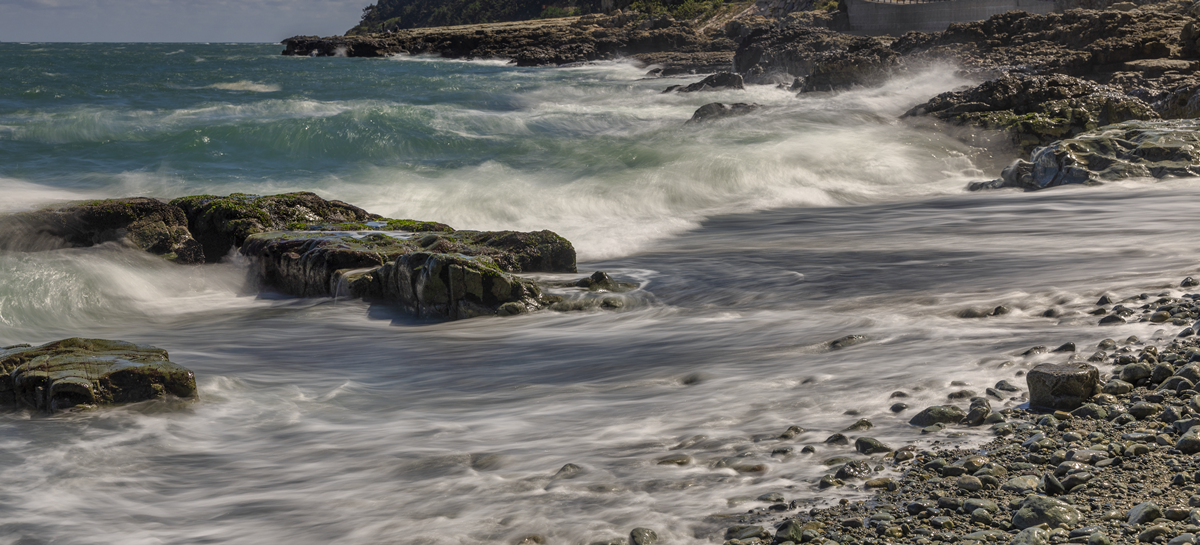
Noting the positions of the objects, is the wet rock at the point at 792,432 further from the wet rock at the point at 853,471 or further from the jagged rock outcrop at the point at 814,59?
the jagged rock outcrop at the point at 814,59

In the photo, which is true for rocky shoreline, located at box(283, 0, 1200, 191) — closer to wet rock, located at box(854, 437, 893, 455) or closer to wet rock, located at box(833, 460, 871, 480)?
wet rock, located at box(854, 437, 893, 455)

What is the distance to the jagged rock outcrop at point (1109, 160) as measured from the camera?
10.0 m

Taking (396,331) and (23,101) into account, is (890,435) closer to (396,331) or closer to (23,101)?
(396,331)

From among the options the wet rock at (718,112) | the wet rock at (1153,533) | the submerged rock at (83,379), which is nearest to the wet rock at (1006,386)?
the wet rock at (1153,533)

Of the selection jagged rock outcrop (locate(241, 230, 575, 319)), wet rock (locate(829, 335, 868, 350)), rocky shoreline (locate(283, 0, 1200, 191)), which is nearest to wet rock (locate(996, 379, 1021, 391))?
wet rock (locate(829, 335, 868, 350))

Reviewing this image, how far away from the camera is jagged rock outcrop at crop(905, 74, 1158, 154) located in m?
12.5

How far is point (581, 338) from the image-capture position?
5.79 m

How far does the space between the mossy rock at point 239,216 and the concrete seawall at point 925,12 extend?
3068cm

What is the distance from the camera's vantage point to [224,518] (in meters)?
3.37

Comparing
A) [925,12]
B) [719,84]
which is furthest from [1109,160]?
[925,12]

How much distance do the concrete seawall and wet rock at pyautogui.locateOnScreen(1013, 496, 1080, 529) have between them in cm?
3386

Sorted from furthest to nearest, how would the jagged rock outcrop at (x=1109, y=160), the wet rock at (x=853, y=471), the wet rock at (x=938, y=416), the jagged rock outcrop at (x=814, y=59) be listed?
the jagged rock outcrop at (x=814, y=59)
the jagged rock outcrop at (x=1109, y=160)
the wet rock at (x=938, y=416)
the wet rock at (x=853, y=471)

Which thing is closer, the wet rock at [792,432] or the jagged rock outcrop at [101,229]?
the wet rock at [792,432]

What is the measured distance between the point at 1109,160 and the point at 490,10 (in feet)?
341
